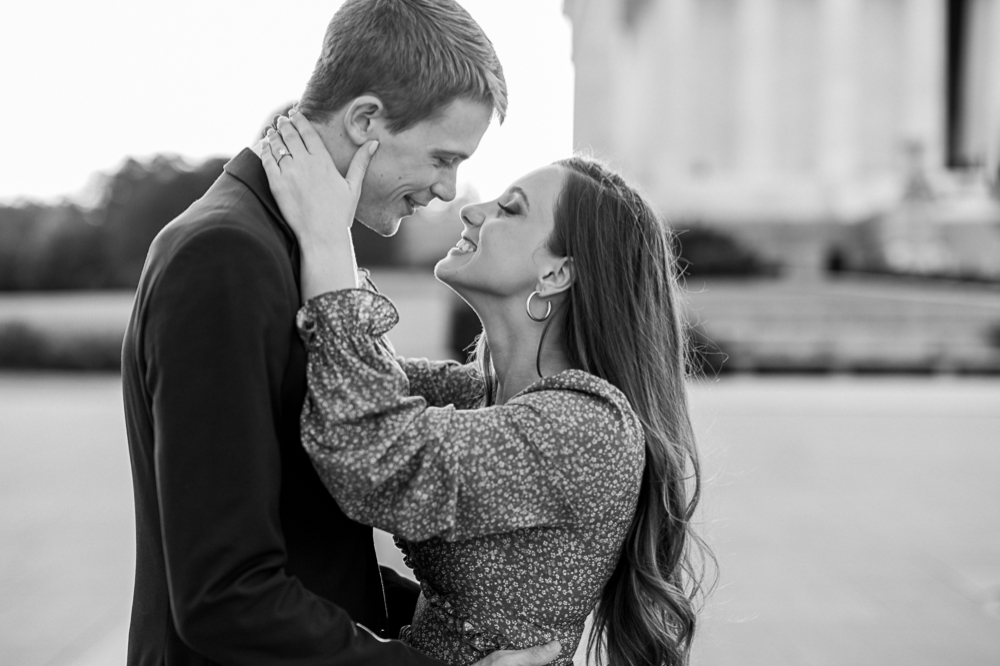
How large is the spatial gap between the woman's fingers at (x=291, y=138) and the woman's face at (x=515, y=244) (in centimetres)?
59

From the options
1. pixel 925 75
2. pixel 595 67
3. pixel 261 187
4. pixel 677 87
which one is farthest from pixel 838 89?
pixel 261 187

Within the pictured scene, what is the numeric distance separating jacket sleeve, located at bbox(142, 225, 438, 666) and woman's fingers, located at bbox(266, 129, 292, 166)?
0.38 meters

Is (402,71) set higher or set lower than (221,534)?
higher

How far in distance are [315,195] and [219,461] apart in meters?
0.61

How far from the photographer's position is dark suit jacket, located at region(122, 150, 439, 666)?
5.81ft

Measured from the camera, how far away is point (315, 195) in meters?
2.11

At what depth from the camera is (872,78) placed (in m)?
37.2

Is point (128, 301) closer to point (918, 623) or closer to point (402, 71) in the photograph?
point (918, 623)

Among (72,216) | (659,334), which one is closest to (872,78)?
(72,216)

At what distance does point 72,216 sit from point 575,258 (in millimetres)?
28504

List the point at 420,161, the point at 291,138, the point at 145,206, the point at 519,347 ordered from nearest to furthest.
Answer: the point at 291,138 < the point at 420,161 < the point at 519,347 < the point at 145,206

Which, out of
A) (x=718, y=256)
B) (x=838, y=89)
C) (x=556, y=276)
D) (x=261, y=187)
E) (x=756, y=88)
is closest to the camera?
(x=261, y=187)

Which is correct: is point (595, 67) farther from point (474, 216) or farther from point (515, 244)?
point (515, 244)

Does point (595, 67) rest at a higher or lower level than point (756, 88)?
higher
